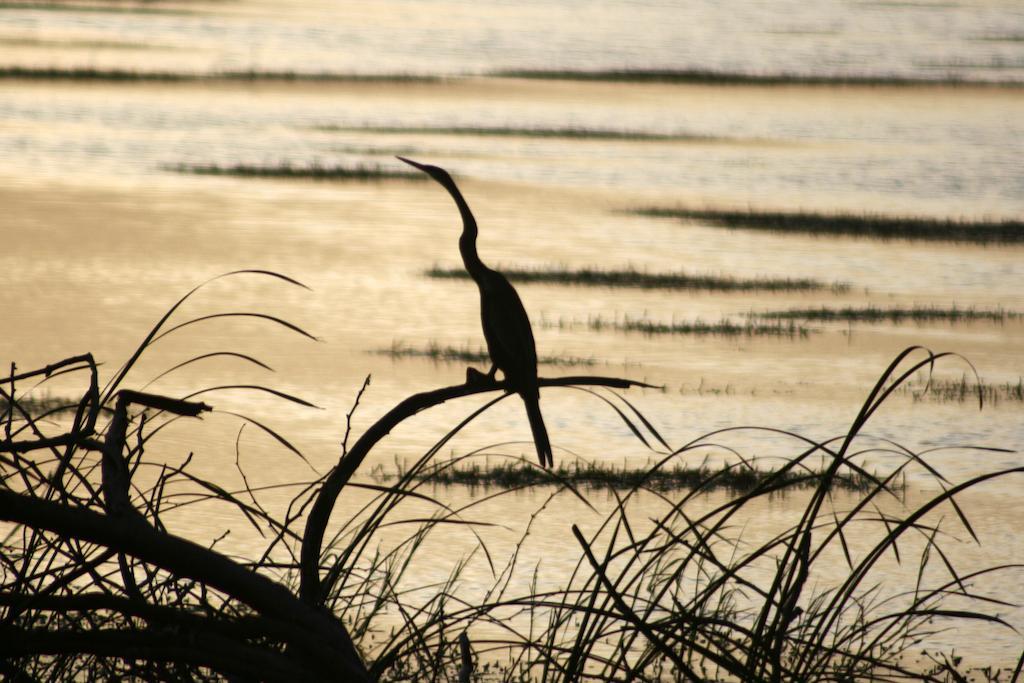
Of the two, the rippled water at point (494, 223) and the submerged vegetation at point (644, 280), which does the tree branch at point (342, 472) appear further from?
the submerged vegetation at point (644, 280)

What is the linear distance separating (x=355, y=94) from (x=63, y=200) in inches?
648

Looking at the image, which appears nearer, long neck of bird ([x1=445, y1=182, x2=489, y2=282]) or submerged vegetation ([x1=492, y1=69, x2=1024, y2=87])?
long neck of bird ([x1=445, y1=182, x2=489, y2=282])

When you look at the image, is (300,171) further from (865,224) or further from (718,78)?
(718,78)

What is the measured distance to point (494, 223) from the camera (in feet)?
67.8

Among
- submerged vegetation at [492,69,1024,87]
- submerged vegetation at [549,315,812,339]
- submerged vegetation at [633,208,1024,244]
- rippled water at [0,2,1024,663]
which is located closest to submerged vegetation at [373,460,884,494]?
rippled water at [0,2,1024,663]

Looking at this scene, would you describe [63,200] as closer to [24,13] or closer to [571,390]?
[571,390]

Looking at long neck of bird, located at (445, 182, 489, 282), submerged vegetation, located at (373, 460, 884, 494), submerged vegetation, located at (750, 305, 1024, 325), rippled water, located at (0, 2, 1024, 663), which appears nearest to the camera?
long neck of bird, located at (445, 182, 489, 282)

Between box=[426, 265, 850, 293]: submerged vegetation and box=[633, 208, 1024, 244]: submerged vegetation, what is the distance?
362cm

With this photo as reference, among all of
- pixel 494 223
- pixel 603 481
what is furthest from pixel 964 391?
pixel 494 223

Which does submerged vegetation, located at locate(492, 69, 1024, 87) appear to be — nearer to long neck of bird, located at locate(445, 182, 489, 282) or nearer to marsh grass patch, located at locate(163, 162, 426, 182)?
marsh grass patch, located at locate(163, 162, 426, 182)

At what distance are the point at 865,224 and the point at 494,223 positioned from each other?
4.52 meters

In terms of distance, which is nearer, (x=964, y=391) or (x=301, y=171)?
(x=964, y=391)

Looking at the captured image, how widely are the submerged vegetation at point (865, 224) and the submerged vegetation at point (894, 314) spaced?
464cm

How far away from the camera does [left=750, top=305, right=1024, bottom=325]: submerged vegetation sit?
15.0 m
